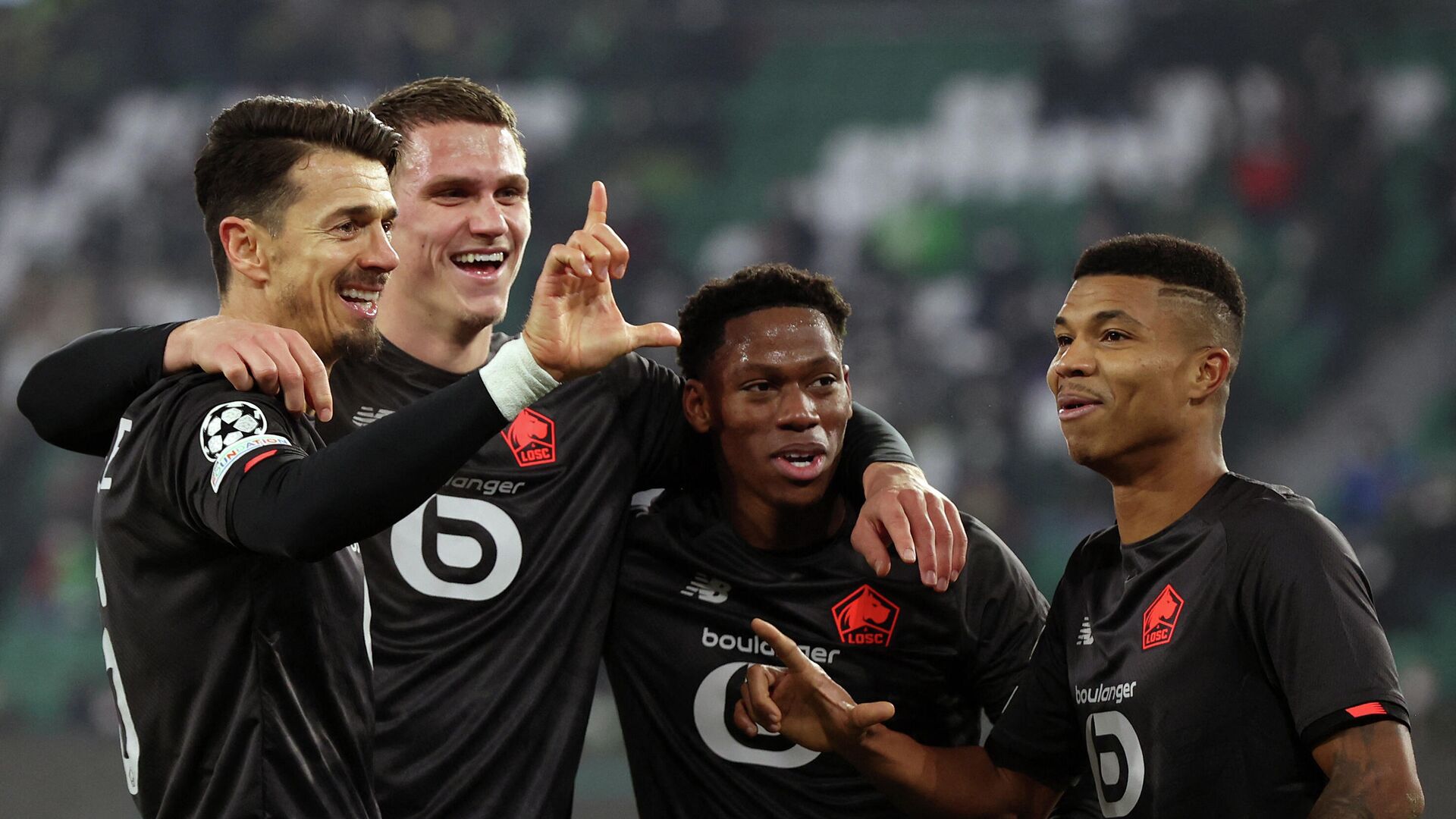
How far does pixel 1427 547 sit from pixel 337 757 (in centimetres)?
1054

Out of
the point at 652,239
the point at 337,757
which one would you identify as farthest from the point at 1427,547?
the point at 337,757

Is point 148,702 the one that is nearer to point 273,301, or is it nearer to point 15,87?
point 273,301

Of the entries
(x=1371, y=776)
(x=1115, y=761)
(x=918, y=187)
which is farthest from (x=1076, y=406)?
(x=918, y=187)

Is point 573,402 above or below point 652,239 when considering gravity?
below

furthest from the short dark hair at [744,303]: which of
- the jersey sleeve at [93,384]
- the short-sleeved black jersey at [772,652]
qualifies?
the jersey sleeve at [93,384]

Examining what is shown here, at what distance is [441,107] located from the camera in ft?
12.4

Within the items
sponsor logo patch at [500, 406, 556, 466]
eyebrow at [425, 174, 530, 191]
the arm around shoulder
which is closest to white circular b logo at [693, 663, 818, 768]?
sponsor logo patch at [500, 406, 556, 466]

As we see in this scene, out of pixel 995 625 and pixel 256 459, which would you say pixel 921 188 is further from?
pixel 256 459

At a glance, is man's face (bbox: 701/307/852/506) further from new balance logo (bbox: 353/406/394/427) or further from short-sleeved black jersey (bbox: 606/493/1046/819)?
new balance logo (bbox: 353/406/394/427)

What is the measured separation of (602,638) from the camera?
3529 mm

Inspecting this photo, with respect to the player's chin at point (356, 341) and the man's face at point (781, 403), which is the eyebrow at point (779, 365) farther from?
the player's chin at point (356, 341)

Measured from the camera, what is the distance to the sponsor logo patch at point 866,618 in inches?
137

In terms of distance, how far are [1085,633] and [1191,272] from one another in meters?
0.82

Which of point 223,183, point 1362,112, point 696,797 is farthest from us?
point 1362,112
